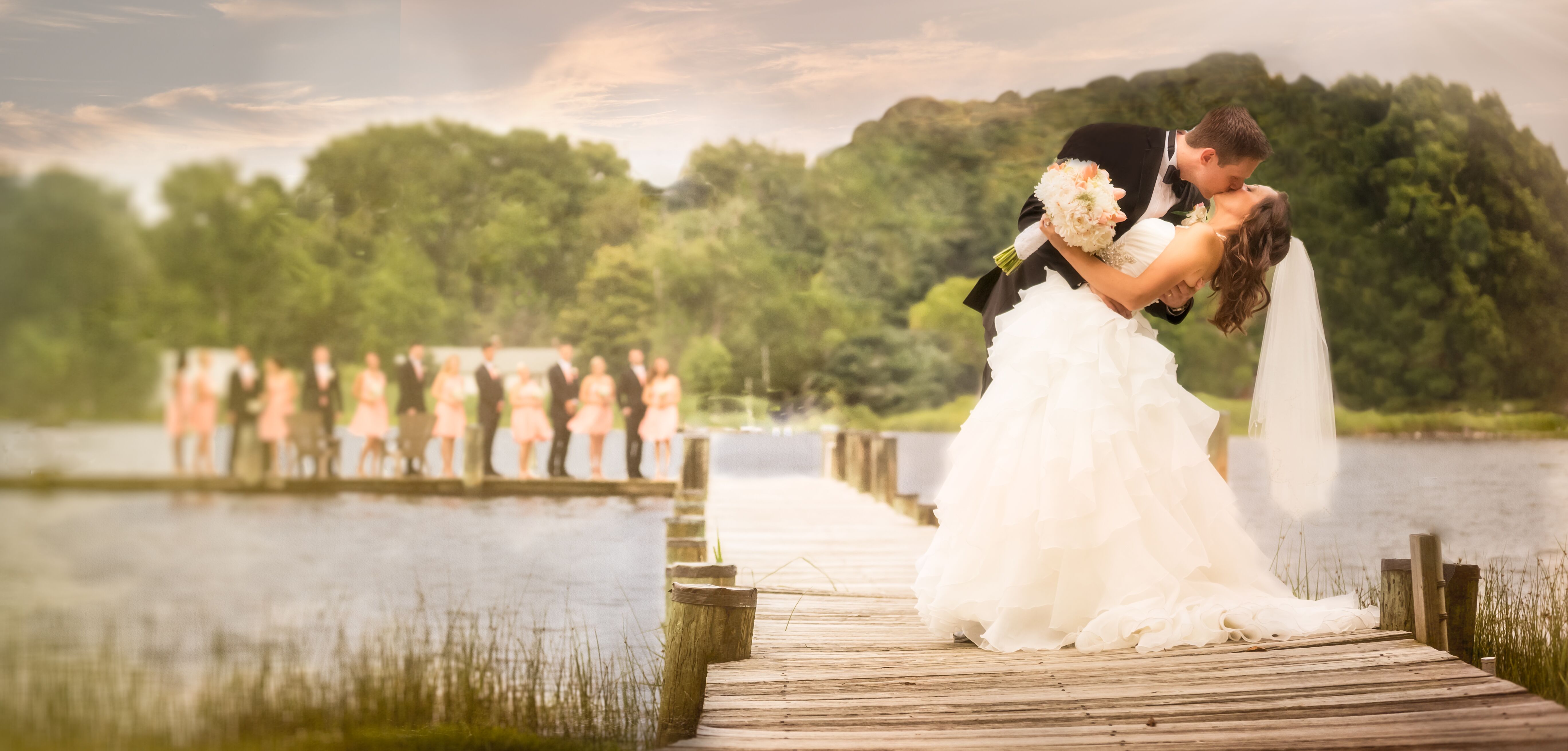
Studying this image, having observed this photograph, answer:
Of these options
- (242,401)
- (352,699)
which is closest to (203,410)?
(242,401)

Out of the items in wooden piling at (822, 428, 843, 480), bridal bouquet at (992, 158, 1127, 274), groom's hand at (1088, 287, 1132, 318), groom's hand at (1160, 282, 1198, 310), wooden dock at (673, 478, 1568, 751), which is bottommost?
wooden piling at (822, 428, 843, 480)

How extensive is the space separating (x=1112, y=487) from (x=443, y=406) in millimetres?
16074

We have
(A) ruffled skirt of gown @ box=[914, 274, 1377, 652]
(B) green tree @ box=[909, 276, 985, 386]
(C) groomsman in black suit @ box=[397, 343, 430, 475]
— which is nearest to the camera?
(A) ruffled skirt of gown @ box=[914, 274, 1377, 652]

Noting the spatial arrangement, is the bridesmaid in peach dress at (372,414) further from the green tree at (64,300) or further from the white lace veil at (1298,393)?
the white lace veil at (1298,393)

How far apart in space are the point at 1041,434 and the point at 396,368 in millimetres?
17469

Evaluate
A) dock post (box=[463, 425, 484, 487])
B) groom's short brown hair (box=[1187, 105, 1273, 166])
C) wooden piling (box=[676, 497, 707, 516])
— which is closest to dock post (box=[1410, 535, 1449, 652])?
groom's short brown hair (box=[1187, 105, 1273, 166])

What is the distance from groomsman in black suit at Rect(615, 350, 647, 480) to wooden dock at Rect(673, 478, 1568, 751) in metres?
10.6

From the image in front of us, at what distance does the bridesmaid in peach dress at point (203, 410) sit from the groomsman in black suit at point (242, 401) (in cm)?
70

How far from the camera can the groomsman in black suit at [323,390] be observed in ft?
55.0

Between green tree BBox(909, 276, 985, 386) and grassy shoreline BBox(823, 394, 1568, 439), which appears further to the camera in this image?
green tree BBox(909, 276, 985, 386)

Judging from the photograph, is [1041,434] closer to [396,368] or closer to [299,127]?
[396,368]

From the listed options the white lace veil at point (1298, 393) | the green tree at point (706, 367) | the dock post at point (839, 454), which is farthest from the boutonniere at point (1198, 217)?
the green tree at point (706, 367)

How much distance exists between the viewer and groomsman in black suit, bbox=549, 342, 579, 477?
1388 centimetres

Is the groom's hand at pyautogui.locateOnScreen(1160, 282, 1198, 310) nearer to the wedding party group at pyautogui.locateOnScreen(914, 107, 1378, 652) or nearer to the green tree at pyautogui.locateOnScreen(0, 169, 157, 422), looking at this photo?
the wedding party group at pyautogui.locateOnScreen(914, 107, 1378, 652)
